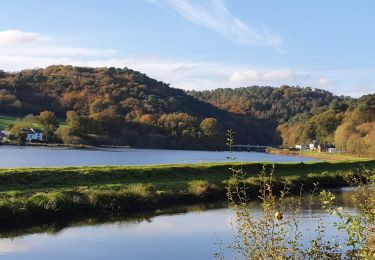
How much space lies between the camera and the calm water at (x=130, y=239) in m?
19.0

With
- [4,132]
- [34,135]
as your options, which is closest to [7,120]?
[4,132]

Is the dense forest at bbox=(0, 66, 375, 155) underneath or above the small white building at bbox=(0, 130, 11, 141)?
above

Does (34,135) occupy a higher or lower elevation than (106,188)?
higher

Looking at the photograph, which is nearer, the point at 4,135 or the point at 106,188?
the point at 106,188

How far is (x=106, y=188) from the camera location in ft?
101

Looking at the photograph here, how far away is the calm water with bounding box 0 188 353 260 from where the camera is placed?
1902cm

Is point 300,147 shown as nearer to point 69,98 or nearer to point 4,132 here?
point 69,98

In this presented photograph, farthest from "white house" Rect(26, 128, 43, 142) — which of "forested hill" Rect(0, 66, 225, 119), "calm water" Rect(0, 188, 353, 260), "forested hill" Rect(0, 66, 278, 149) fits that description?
"calm water" Rect(0, 188, 353, 260)

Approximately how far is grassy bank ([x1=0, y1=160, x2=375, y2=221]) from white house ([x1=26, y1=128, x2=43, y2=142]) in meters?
89.5

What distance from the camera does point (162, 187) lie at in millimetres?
33812

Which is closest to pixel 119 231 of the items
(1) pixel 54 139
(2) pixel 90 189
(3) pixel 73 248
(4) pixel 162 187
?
(3) pixel 73 248

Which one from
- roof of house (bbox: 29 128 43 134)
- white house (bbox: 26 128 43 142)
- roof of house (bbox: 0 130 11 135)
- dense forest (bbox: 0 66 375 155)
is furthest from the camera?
roof of house (bbox: 29 128 43 134)

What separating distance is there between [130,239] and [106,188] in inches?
374

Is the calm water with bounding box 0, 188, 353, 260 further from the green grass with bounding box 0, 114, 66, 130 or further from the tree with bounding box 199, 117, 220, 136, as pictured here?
the tree with bounding box 199, 117, 220, 136
